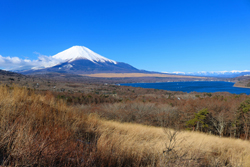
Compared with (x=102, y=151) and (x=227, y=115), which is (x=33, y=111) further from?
(x=227, y=115)

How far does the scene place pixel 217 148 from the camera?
5.58 m

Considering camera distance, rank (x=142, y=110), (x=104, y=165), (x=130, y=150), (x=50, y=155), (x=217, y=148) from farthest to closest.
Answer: (x=142, y=110) < (x=217, y=148) < (x=130, y=150) < (x=104, y=165) < (x=50, y=155)

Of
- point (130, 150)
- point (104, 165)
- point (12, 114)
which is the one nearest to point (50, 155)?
point (104, 165)

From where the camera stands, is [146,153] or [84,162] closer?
[84,162]

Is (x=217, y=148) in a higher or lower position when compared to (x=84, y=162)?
lower

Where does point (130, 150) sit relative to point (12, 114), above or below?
below

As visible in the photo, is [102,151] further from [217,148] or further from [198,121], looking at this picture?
[198,121]

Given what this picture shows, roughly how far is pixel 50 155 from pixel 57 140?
1.55ft

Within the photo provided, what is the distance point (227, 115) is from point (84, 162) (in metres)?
31.9

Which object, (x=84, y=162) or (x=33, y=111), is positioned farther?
(x=33, y=111)

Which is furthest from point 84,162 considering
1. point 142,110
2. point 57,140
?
point 142,110

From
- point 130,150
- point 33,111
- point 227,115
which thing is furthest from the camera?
point 227,115

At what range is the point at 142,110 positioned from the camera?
3338 cm

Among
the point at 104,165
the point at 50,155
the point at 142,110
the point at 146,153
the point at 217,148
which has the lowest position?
the point at 142,110
